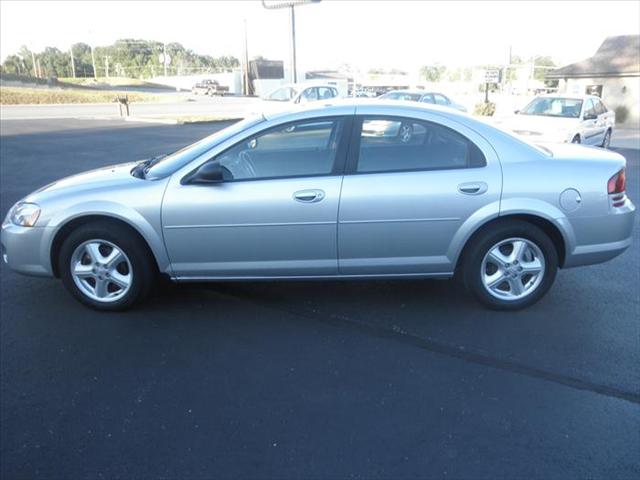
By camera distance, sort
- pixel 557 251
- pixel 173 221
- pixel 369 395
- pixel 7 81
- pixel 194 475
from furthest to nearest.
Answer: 1. pixel 7 81
2. pixel 557 251
3. pixel 173 221
4. pixel 369 395
5. pixel 194 475

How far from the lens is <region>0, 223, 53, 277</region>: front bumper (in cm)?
423

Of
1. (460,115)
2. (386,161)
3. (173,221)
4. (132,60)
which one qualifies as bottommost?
(173,221)

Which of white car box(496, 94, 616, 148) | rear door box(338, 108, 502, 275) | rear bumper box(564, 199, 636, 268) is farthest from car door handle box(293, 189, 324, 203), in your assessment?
white car box(496, 94, 616, 148)

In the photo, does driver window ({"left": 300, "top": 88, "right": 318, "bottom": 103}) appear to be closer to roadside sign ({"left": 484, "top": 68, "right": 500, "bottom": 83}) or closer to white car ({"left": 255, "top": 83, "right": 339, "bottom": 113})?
white car ({"left": 255, "top": 83, "right": 339, "bottom": 113})

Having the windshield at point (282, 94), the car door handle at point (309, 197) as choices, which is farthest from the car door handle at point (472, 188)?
the windshield at point (282, 94)

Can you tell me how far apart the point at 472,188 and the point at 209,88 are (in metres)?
61.9

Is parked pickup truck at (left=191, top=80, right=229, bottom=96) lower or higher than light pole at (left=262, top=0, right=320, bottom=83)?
lower

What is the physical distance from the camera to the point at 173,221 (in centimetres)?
412

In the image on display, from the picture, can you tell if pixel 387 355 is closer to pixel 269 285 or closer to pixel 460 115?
pixel 269 285

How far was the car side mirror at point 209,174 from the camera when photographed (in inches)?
158

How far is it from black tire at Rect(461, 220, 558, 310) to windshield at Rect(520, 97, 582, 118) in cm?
1077

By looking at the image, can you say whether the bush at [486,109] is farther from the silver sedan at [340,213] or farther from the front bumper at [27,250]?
the front bumper at [27,250]

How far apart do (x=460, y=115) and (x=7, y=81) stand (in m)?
68.7

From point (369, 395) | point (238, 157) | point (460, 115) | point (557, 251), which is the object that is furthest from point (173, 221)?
point (557, 251)
